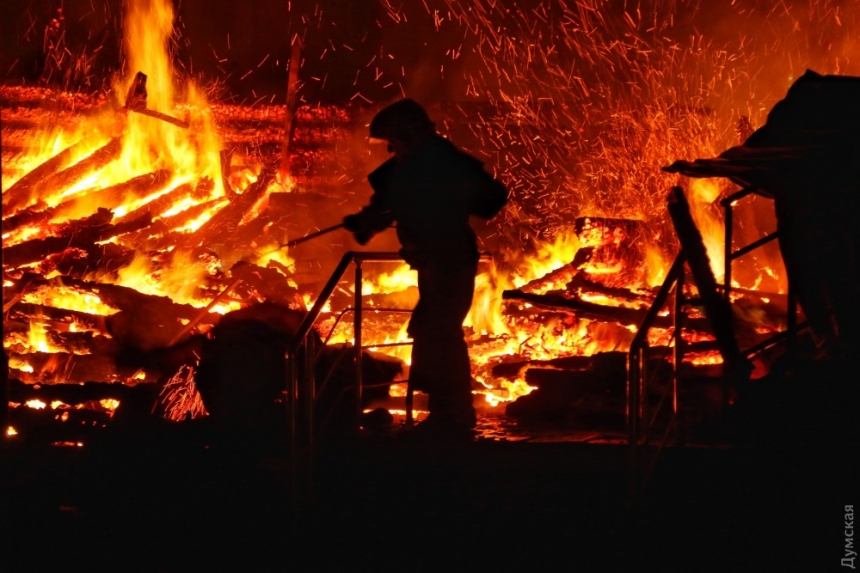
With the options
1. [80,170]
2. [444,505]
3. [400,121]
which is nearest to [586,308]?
[400,121]

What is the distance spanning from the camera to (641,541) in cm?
487

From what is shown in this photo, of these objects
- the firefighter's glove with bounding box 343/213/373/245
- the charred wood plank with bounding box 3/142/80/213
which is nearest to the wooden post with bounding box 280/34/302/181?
the charred wood plank with bounding box 3/142/80/213

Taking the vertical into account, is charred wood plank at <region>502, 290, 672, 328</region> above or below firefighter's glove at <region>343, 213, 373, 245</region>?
below

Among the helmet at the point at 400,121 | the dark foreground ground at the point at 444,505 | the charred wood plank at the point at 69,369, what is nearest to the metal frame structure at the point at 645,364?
the dark foreground ground at the point at 444,505

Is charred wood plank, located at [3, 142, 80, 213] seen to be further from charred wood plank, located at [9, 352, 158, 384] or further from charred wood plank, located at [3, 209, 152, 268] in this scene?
charred wood plank, located at [9, 352, 158, 384]

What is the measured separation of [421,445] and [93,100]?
8861 millimetres

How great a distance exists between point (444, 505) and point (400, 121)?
2271 mm

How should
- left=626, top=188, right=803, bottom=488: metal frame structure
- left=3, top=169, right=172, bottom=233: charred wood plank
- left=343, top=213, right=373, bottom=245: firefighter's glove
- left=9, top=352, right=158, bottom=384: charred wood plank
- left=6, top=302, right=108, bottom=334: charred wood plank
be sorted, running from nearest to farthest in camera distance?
left=626, top=188, right=803, bottom=488: metal frame structure, left=343, top=213, right=373, bottom=245: firefighter's glove, left=9, top=352, right=158, bottom=384: charred wood plank, left=6, top=302, right=108, bottom=334: charred wood plank, left=3, top=169, right=172, bottom=233: charred wood plank

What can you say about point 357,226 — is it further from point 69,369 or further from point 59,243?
point 59,243

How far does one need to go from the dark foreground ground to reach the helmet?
5.91ft

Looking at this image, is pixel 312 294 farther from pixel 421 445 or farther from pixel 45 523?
pixel 45 523

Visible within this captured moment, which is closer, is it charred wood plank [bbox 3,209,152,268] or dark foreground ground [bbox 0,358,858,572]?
dark foreground ground [bbox 0,358,858,572]

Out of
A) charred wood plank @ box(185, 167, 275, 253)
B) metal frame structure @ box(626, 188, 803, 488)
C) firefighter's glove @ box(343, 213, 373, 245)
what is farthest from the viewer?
charred wood plank @ box(185, 167, 275, 253)

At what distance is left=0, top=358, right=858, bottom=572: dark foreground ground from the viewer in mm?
4750
